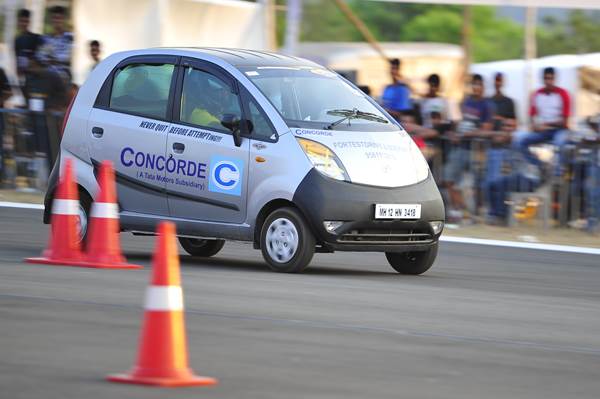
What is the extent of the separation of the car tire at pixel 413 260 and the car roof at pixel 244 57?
6.10ft

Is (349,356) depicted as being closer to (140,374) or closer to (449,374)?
(449,374)

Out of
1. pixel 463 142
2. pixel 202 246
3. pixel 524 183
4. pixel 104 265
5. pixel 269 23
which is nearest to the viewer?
pixel 104 265

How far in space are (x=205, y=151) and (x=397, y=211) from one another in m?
1.67

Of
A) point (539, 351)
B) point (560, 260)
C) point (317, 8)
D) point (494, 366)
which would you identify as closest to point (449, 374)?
point (494, 366)

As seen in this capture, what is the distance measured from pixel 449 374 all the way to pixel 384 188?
442 centimetres

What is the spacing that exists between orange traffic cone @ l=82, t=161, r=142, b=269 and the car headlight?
157 centimetres

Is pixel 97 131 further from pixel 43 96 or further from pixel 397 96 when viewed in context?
pixel 43 96

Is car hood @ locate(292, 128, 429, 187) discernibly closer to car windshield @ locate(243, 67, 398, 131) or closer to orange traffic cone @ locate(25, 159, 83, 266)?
car windshield @ locate(243, 67, 398, 131)

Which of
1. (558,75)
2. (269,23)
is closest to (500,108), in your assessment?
(269,23)

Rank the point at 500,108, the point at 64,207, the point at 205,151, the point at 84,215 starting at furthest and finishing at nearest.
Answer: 1. the point at 500,108
2. the point at 84,215
3. the point at 205,151
4. the point at 64,207

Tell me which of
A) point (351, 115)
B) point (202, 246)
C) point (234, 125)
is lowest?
point (202, 246)

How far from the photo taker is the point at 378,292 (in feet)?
34.2

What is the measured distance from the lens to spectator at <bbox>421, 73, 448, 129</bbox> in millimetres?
17984

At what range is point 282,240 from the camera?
11.3 m
